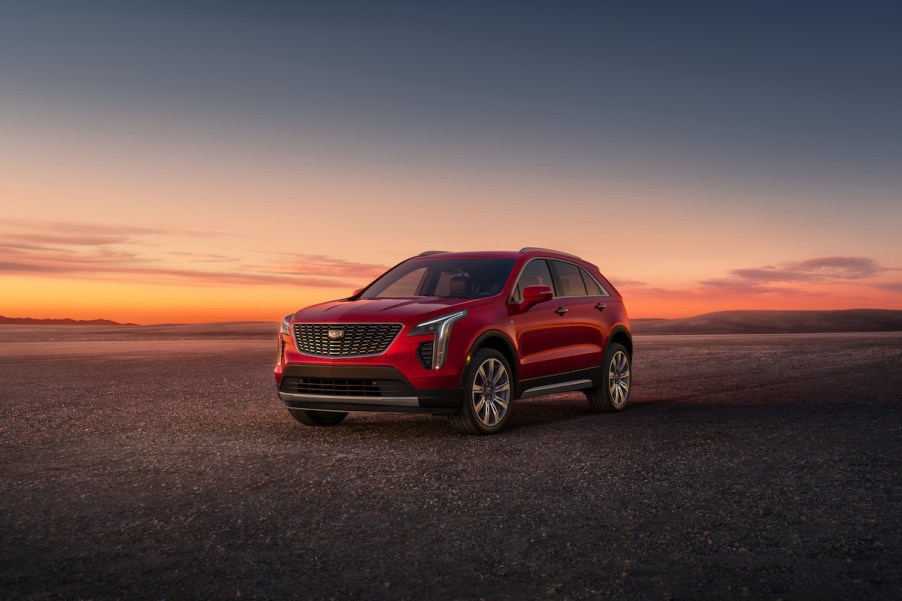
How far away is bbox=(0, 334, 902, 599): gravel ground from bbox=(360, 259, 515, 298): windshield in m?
1.52

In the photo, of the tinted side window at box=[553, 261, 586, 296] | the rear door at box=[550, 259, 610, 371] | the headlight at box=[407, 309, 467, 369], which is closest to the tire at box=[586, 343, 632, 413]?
the rear door at box=[550, 259, 610, 371]

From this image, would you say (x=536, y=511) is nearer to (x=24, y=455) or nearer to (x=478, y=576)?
(x=478, y=576)

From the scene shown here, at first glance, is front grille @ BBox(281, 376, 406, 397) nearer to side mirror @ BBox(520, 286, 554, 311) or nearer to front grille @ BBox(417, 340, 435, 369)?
front grille @ BBox(417, 340, 435, 369)

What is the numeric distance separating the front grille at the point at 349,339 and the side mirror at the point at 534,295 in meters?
1.64

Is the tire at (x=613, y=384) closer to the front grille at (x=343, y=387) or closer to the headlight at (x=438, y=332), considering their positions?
the headlight at (x=438, y=332)

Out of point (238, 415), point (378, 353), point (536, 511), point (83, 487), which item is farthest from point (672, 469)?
point (238, 415)

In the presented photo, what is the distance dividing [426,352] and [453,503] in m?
2.78

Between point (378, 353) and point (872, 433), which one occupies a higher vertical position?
point (378, 353)

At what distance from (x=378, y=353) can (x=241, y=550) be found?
3946 mm

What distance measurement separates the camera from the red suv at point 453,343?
28.3 feet

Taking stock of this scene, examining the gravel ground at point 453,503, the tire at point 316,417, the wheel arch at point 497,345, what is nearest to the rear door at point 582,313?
the gravel ground at point 453,503

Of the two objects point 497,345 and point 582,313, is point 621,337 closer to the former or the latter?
point 582,313

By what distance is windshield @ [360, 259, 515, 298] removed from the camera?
32.6 feet

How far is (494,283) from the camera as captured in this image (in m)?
9.86
